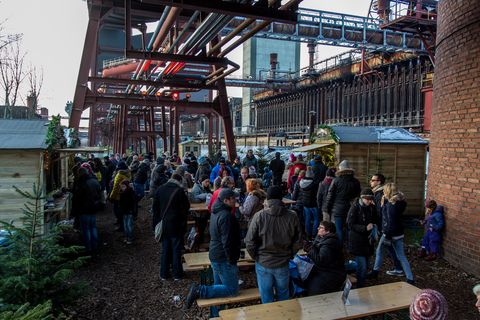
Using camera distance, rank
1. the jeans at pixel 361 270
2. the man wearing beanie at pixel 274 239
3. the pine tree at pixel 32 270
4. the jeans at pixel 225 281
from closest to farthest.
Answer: the pine tree at pixel 32 270 < the man wearing beanie at pixel 274 239 < the jeans at pixel 225 281 < the jeans at pixel 361 270

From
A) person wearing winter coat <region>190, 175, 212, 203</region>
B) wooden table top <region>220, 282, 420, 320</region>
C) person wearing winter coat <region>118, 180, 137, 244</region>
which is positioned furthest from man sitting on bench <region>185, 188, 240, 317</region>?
person wearing winter coat <region>118, 180, 137, 244</region>

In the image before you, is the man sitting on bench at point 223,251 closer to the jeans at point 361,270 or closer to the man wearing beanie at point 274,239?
the man wearing beanie at point 274,239

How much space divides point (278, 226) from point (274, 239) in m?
0.15

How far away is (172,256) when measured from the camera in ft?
20.8

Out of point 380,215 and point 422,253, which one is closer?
point 380,215

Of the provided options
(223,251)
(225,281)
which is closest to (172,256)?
(225,281)

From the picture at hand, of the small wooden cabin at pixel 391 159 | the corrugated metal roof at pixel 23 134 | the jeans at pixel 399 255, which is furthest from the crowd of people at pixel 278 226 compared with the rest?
the small wooden cabin at pixel 391 159

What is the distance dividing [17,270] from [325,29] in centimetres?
2821

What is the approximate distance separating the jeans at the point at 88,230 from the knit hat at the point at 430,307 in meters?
6.53

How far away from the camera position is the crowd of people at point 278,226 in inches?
168

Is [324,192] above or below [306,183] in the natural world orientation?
below

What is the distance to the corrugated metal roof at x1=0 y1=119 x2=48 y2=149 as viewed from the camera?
640cm

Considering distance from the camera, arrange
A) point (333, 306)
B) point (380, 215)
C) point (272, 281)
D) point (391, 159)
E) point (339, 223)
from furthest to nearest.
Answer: point (391, 159)
point (339, 223)
point (380, 215)
point (272, 281)
point (333, 306)

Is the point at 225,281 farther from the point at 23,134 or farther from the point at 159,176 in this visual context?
the point at 23,134
